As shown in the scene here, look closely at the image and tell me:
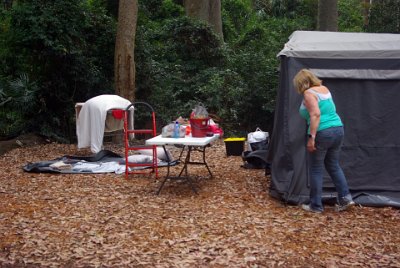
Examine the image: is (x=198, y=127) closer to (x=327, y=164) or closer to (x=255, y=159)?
(x=327, y=164)

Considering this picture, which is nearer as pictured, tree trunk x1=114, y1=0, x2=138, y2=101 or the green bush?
the green bush

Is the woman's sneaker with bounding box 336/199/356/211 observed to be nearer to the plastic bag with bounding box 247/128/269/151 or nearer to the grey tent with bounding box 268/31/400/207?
the grey tent with bounding box 268/31/400/207

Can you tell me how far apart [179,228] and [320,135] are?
175 centimetres

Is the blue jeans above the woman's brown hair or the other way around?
the other way around

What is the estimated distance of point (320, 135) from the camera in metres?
5.29

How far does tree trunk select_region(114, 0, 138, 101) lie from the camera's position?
10453 millimetres

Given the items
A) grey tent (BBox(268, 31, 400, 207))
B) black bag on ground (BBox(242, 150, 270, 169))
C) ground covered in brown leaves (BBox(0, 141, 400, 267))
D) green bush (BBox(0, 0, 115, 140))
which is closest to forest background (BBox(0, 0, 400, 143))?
green bush (BBox(0, 0, 115, 140))

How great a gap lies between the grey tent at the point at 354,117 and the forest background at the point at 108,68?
528 cm

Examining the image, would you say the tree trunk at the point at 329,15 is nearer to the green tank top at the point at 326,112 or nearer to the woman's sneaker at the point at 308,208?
the green tank top at the point at 326,112

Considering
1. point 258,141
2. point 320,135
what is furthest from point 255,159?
point 320,135

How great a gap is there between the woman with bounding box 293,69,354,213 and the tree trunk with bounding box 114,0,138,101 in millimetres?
5612

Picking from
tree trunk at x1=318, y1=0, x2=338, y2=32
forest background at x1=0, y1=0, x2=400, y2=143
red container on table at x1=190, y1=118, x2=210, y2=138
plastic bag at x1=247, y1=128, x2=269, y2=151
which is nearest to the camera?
red container on table at x1=190, y1=118, x2=210, y2=138

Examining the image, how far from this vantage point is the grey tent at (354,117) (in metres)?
5.79

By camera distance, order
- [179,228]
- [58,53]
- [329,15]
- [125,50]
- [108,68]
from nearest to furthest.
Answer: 1. [179,228]
2. [58,53]
3. [125,50]
4. [108,68]
5. [329,15]
